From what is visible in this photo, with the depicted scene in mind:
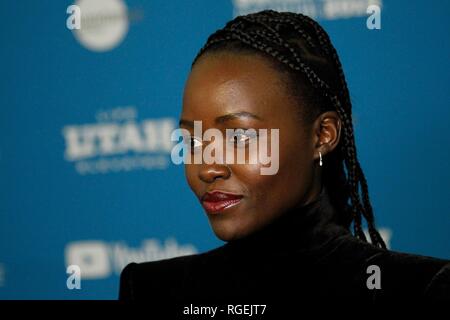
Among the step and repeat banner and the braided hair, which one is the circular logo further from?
the braided hair

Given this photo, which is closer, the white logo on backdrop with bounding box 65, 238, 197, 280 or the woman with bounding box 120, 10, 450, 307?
the woman with bounding box 120, 10, 450, 307

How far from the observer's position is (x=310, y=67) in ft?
3.18

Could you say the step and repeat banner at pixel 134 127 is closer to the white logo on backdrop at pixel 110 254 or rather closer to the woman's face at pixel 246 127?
the white logo on backdrop at pixel 110 254

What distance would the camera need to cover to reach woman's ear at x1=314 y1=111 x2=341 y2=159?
97 cm

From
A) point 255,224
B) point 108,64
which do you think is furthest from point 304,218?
point 108,64

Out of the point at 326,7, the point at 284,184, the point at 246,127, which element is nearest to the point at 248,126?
the point at 246,127

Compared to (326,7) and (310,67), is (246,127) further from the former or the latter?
(326,7)

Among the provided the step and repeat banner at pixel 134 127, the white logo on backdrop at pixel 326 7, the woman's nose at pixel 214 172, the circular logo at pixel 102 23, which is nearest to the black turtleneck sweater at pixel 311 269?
the woman's nose at pixel 214 172

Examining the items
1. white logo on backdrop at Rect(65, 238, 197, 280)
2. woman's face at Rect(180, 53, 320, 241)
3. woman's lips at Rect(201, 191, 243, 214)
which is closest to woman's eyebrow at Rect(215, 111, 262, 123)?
woman's face at Rect(180, 53, 320, 241)

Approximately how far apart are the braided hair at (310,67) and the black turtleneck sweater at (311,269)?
0.22ft

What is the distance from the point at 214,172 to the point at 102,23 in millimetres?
994

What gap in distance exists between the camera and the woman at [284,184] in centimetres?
91

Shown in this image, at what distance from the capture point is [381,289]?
0.91 m
